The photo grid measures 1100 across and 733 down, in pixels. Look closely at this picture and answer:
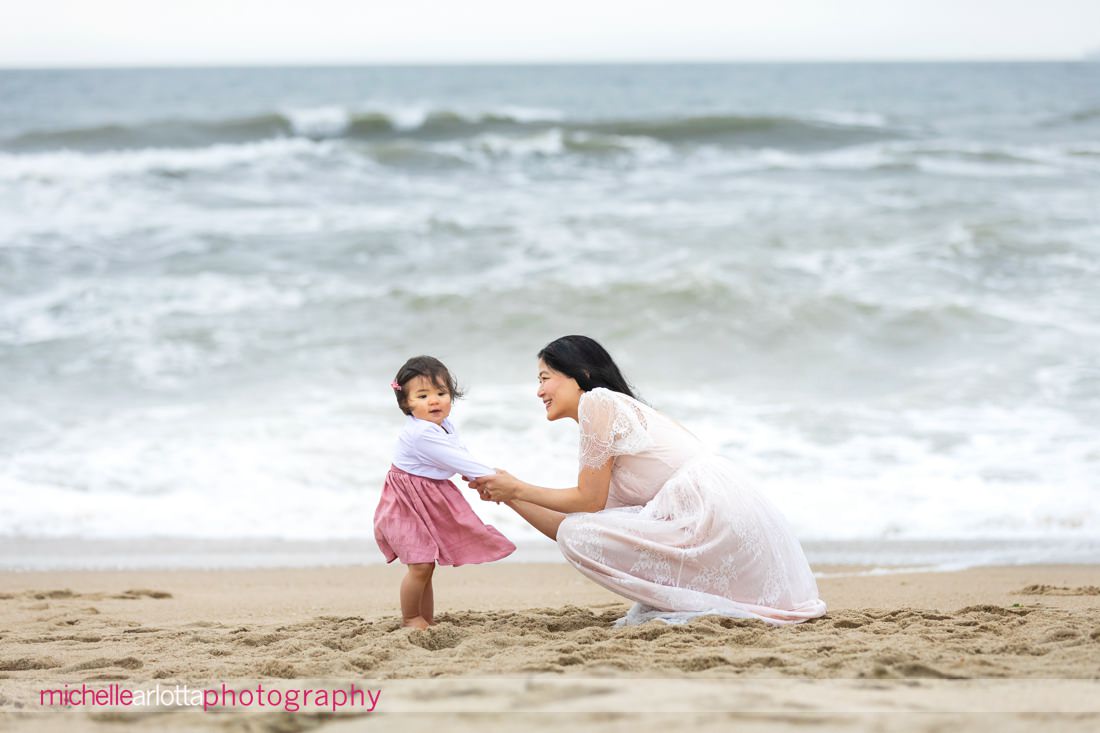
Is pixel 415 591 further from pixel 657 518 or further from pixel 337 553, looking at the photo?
pixel 337 553

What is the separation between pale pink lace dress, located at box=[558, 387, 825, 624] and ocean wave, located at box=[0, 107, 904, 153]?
2148cm

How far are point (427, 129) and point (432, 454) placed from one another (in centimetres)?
2378

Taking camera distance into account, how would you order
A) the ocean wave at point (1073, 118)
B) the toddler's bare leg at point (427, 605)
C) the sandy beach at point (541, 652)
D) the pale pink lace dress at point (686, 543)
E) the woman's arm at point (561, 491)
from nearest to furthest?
the sandy beach at point (541, 652) → the pale pink lace dress at point (686, 543) → the woman's arm at point (561, 491) → the toddler's bare leg at point (427, 605) → the ocean wave at point (1073, 118)

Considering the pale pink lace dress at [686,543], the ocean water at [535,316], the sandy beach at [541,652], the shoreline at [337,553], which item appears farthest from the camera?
the ocean water at [535,316]

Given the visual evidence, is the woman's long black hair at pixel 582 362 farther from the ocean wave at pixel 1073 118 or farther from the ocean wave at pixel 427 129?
the ocean wave at pixel 1073 118

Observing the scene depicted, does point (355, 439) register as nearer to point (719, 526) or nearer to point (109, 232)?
point (719, 526)

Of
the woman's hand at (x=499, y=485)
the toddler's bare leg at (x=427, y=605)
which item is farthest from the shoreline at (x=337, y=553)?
the woman's hand at (x=499, y=485)

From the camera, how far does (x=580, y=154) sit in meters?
22.9

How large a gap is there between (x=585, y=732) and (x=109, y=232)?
14316 mm

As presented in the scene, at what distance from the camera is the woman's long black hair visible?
400 cm

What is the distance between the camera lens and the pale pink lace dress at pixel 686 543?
3824mm

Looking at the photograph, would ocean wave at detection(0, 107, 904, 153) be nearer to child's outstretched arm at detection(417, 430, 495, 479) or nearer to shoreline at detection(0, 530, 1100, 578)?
shoreline at detection(0, 530, 1100, 578)

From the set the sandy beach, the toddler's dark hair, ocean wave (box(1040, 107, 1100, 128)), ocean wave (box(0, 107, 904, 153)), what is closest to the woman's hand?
the toddler's dark hair

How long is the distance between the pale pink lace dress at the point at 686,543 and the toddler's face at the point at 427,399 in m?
0.53
